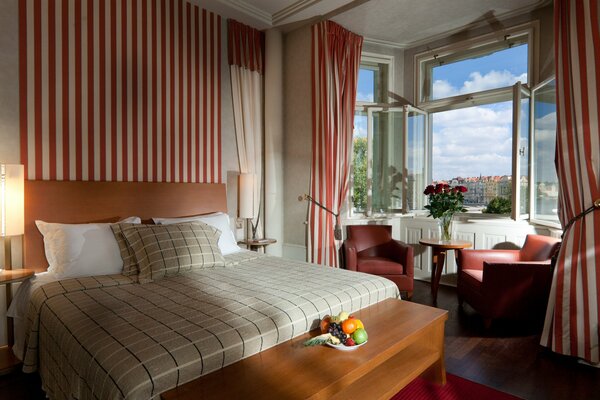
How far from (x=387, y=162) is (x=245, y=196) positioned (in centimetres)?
220

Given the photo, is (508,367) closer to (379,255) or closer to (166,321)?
(379,255)

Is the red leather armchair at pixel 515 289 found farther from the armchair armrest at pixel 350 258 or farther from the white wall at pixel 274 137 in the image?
the white wall at pixel 274 137

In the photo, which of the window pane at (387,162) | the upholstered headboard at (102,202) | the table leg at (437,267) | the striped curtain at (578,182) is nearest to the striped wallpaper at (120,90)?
the upholstered headboard at (102,202)

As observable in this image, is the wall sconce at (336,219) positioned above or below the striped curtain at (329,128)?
below

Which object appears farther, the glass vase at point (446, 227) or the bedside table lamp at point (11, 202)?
the glass vase at point (446, 227)

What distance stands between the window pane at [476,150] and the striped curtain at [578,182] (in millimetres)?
1614

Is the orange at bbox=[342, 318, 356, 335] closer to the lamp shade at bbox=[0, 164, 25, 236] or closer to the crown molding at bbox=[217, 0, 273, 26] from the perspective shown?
the lamp shade at bbox=[0, 164, 25, 236]

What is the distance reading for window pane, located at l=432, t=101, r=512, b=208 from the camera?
4469mm

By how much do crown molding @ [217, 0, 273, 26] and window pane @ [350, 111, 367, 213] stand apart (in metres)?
1.64

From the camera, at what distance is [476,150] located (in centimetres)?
470

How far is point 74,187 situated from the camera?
3.04 m

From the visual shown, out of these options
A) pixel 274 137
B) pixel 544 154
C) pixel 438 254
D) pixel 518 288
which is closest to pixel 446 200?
pixel 438 254

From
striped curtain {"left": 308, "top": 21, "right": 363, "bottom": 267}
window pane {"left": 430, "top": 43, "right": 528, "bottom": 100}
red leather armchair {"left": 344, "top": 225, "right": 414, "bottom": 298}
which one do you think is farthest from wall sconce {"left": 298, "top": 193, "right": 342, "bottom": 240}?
window pane {"left": 430, "top": 43, "right": 528, "bottom": 100}

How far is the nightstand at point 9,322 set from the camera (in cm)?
247
